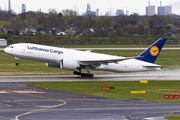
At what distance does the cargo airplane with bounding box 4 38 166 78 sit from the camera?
43.0 metres

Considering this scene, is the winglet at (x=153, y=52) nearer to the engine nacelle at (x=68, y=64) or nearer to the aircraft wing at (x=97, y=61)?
the aircraft wing at (x=97, y=61)

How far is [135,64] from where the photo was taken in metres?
45.4

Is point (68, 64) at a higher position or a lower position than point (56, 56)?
lower

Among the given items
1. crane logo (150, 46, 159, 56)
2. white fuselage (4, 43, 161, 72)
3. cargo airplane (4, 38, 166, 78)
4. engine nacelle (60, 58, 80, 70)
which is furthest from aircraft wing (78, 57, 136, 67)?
crane logo (150, 46, 159, 56)

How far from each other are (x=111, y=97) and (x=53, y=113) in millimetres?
8627

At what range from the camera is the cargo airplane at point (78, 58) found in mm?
43031

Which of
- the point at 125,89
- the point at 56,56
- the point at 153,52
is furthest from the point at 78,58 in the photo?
the point at 125,89

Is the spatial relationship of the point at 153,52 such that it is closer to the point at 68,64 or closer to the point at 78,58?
the point at 78,58

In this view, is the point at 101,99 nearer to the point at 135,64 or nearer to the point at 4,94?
the point at 4,94

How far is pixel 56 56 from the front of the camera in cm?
4322

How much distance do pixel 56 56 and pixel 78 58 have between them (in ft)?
10.8

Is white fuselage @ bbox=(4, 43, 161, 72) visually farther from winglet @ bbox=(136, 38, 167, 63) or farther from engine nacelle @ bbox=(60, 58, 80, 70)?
engine nacelle @ bbox=(60, 58, 80, 70)

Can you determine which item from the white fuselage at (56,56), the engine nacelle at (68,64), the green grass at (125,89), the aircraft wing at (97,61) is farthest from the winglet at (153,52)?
the engine nacelle at (68,64)

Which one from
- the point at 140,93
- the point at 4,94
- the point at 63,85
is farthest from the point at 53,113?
the point at 63,85
